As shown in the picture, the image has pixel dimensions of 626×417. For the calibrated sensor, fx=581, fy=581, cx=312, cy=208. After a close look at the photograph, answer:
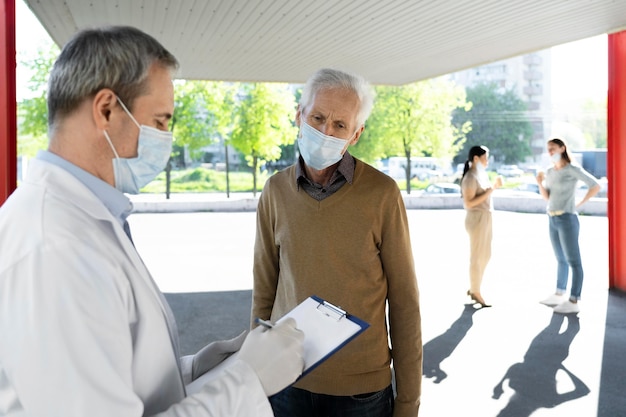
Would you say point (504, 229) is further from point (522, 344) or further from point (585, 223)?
point (522, 344)

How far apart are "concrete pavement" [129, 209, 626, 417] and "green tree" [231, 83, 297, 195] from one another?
45.2ft

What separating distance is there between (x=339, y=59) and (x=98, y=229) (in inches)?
401

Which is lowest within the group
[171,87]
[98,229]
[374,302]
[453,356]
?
[453,356]

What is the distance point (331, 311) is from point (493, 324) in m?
6.04

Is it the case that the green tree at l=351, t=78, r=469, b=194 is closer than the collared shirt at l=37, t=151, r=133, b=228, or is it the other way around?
the collared shirt at l=37, t=151, r=133, b=228

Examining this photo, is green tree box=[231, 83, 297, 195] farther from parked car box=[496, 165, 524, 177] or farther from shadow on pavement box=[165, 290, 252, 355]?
parked car box=[496, 165, 524, 177]

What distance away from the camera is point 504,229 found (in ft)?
61.4

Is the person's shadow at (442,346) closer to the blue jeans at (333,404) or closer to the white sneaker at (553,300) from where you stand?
the white sneaker at (553,300)

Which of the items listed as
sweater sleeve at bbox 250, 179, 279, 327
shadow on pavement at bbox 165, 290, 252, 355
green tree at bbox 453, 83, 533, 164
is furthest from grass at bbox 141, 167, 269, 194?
sweater sleeve at bbox 250, 179, 279, 327

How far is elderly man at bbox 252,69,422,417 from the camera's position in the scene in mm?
2246

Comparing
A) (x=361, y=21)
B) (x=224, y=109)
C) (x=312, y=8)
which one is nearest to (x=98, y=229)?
(x=312, y=8)

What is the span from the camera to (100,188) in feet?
4.12

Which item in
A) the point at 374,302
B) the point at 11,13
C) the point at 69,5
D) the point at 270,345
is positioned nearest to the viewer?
the point at 270,345

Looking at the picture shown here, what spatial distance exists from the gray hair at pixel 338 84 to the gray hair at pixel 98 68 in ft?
4.02
